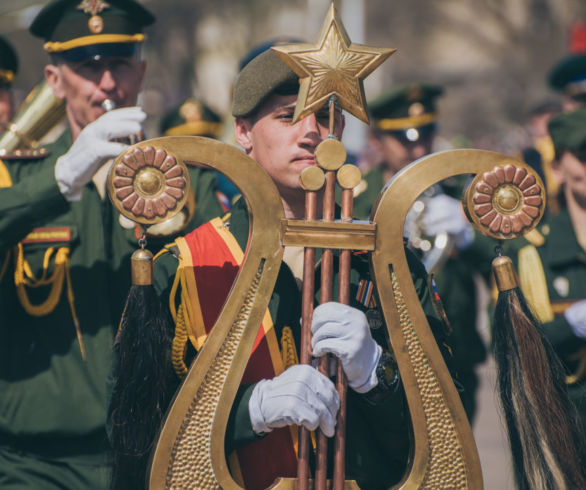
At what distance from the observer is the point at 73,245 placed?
3.66m

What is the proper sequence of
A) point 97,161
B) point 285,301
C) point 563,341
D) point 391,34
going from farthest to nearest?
point 391,34 → point 563,341 → point 97,161 → point 285,301

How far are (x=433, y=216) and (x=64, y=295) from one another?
9.06 feet

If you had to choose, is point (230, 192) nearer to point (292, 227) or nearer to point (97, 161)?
point (97, 161)

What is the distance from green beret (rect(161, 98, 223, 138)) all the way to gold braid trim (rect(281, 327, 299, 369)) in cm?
515

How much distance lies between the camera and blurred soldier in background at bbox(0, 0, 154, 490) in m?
Result: 3.35

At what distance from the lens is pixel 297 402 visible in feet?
7.73

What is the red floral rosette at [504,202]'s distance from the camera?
2.56m

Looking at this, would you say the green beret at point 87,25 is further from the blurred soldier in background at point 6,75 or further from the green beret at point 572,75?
the green beret at point 572,75

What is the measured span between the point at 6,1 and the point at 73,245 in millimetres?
17815

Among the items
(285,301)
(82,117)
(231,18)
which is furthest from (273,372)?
(231,18)

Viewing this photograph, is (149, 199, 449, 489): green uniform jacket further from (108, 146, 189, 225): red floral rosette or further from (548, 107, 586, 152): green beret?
(548, 107, 586, 152): green beret

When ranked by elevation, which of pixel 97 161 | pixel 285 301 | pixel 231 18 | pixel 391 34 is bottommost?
pixel 285 301

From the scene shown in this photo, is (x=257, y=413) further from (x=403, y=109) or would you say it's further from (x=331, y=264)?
(x=403, y=109)

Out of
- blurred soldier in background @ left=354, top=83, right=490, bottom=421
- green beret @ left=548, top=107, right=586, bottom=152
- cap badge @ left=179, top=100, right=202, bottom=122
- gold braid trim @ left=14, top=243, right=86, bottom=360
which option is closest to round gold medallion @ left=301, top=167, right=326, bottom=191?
gold braid trim @ left=14, top=243, right=86, bottom=360
